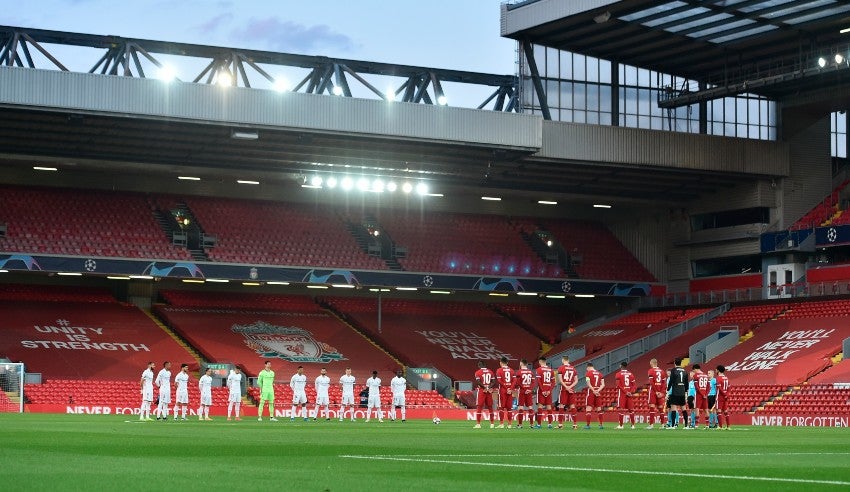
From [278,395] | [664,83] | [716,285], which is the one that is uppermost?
[664,83]

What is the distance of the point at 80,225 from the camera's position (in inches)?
2223

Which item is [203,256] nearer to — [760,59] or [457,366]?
[457,366]

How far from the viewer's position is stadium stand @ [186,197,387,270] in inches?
2323

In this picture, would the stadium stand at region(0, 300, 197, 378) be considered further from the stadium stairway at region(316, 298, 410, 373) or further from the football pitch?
the football pitch

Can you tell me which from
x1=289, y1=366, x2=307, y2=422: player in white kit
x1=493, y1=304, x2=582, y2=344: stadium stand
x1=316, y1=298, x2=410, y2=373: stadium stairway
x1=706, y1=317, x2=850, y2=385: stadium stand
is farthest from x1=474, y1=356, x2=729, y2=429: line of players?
x1=493, y1=304, x2=582, y2=344: stadium stand

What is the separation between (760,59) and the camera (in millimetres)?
58781

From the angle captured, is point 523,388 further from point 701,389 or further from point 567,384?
point 701,389

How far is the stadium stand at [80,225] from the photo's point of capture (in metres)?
54.7

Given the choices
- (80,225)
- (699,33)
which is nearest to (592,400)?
(699,33)

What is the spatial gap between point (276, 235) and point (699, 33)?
20.5 m

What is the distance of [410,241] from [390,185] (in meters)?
5.20

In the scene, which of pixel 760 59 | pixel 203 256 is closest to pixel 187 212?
pixel 203 256

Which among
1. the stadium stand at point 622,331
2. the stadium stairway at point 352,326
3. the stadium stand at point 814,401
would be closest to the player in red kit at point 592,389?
the stadium stand at point 814,401

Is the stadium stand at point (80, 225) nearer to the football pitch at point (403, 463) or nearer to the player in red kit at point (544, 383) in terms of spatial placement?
the player in red kit at point (544, 383)
